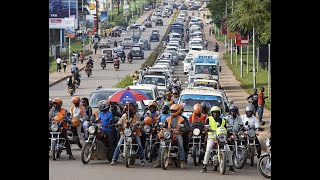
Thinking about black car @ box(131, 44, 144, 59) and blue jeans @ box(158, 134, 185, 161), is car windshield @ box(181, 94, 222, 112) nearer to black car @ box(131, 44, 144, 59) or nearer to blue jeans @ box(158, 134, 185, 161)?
blue jeans @ box(158, 134, 185, 161)

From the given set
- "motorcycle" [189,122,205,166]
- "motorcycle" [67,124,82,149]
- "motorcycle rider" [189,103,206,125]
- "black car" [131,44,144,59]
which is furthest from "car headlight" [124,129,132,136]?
"black car" [131,44,144,59]

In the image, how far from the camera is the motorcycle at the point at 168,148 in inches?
829

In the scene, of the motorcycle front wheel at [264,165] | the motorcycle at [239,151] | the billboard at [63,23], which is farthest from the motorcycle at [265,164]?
the billboard at [63,23]

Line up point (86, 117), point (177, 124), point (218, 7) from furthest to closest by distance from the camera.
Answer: point (218, 7) < point (86, 117) < point (177, 124)

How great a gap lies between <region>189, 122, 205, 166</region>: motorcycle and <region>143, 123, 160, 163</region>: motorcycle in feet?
2.66

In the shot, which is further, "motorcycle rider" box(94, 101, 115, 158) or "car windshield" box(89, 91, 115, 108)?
"car windshield" box(89, 91, 115, 108)

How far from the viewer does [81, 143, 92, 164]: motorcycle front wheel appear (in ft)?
70.9

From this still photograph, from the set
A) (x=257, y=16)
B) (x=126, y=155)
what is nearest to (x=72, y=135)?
(x=126, y=155)

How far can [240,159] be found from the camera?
849 inches

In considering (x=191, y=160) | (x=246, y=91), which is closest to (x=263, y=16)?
(x=246, y=91)

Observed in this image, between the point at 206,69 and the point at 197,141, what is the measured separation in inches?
1122

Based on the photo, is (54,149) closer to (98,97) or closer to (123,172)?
(123,172)

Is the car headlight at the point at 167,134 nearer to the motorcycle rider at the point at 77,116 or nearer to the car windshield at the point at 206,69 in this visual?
the motorcycle rider at the point at 77,116
